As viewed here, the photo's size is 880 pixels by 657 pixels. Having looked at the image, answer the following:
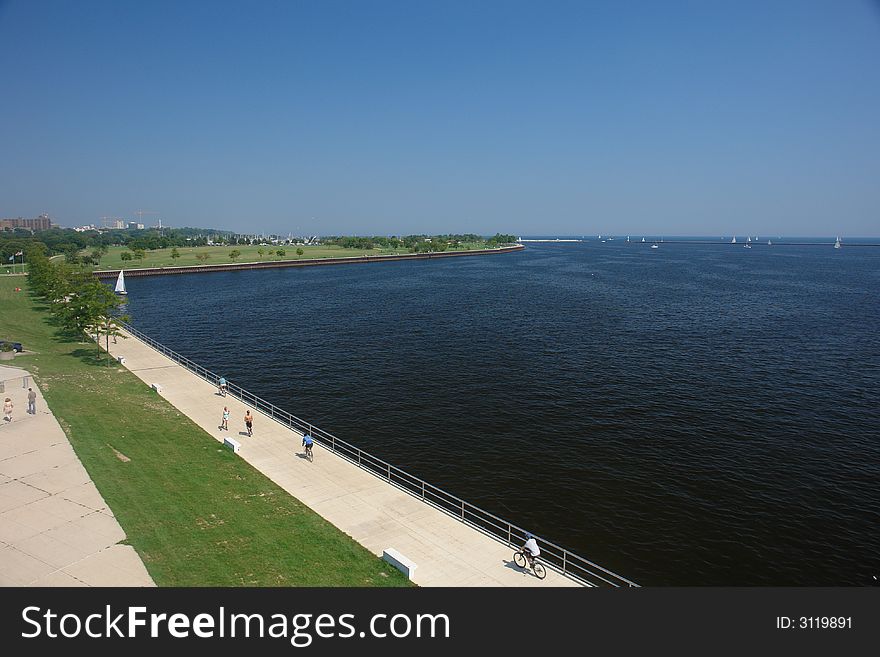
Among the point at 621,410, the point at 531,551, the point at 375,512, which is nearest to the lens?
the point at 531,551

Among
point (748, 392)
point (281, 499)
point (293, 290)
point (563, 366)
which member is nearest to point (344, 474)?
point (281, 499)

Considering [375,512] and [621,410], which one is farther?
[621,410]

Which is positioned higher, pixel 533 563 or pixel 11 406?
pixel 11 406

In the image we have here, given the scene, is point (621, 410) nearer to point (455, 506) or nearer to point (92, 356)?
point (455, 506)

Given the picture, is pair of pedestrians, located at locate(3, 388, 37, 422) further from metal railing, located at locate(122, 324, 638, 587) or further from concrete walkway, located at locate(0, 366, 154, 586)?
metal railing, located at locate(122, 324, 638, 587)

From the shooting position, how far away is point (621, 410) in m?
40.7

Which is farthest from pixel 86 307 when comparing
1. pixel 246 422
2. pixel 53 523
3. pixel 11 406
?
pixel 53 523

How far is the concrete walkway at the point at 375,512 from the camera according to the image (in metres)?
19.1

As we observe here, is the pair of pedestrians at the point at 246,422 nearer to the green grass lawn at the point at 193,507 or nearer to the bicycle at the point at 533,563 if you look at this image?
the green grass lawn at the point at 193,507

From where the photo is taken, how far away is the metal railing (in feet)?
69.3

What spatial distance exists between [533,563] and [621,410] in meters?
24.1
